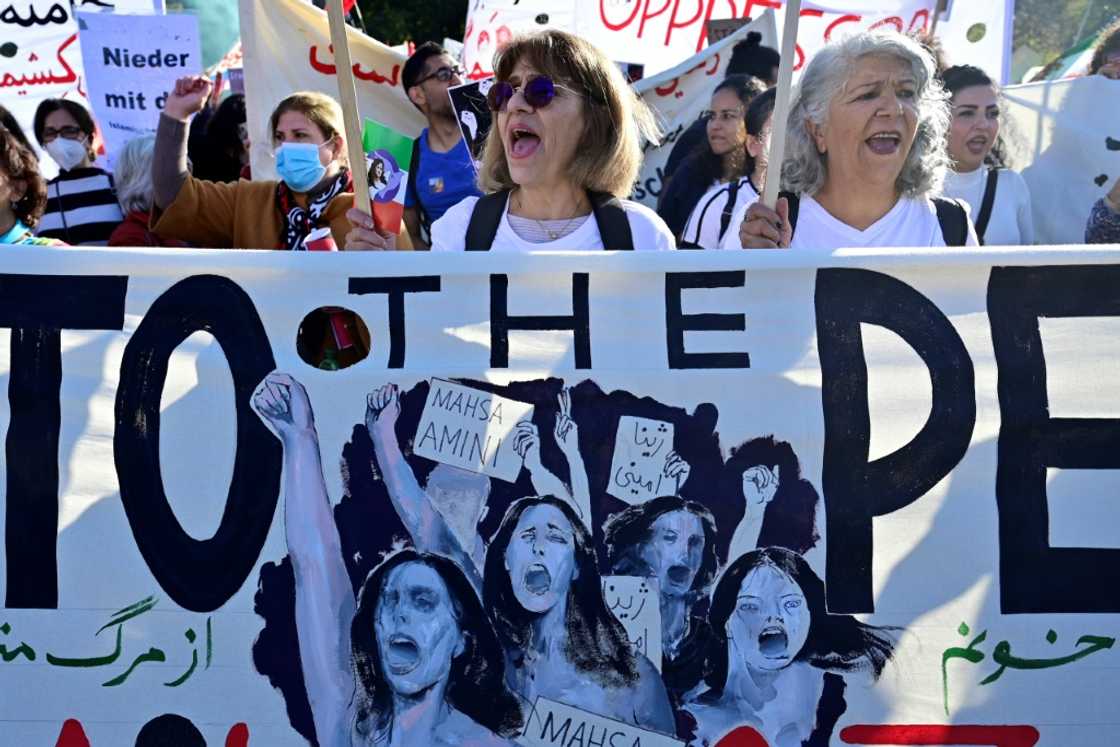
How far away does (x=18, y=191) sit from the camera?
3.93 meters

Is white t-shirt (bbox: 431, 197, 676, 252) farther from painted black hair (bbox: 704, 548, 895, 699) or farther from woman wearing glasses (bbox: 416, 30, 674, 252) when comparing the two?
painted black hair (bbox: 704, 548, 895, 699)

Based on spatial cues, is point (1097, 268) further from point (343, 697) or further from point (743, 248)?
point (343, 697)

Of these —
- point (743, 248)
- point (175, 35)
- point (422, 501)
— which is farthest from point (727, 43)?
point (422, 501)

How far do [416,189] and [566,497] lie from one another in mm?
2942

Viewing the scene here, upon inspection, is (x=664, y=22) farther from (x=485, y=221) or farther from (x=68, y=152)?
(x=485, y=221)

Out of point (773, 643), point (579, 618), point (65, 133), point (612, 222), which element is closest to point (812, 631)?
point (773, 643)

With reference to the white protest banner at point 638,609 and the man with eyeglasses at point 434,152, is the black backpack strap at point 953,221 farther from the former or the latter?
the man with eyeglasses at point 434,152

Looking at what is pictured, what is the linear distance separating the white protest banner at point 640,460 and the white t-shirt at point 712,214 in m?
1.74

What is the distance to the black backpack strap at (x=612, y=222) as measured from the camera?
3150mm

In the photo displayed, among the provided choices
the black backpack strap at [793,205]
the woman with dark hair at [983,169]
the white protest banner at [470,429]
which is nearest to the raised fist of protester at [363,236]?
the white protest banner at [470,429]

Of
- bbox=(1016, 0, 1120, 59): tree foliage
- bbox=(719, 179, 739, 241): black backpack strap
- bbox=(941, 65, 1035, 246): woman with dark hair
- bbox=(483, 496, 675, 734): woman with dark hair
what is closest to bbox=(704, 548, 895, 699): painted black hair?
bbox=(483, 496, 675, 734): woman with dark hair

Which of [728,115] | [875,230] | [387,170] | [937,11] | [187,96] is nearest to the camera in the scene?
[875,230]

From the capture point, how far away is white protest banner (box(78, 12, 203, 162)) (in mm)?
7555

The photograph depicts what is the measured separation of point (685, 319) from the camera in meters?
2.84
